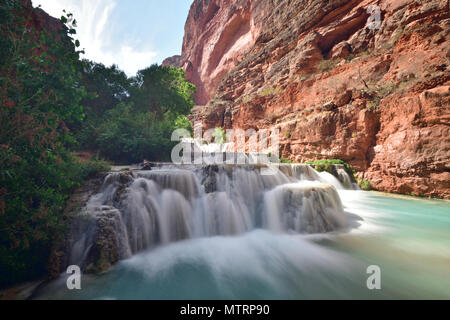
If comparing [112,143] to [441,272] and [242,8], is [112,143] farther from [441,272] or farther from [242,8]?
[242,8]

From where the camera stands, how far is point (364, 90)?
31.8ft

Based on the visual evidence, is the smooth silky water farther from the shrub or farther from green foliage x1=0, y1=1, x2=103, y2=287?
the shrub

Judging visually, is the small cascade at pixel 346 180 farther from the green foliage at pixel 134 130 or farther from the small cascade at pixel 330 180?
the green foliage at pixel 134 130

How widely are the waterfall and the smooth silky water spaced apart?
0.03 meters

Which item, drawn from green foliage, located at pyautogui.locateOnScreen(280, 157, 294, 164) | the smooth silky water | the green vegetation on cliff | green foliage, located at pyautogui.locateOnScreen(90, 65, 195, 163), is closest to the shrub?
the smooth silky water

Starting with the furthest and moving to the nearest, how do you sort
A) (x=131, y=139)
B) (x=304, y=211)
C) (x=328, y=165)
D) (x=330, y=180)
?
(x=131, y=139), (x=328, y=165), (x=330, y=180), (x=304, y=211)

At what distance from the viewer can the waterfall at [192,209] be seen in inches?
138

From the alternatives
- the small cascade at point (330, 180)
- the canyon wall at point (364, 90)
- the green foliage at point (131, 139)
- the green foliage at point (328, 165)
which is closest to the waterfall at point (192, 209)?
the small cascade at point (330, 180)

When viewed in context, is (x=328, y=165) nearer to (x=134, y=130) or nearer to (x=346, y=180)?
(x=346, y=180)

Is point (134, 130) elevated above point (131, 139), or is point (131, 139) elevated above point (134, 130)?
point (134, 130)

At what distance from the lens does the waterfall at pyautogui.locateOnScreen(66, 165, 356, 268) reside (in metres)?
3.50

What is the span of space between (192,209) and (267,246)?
7.41ft

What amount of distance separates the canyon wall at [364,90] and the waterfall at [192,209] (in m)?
5.00

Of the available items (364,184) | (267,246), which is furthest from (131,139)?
(364,184)
